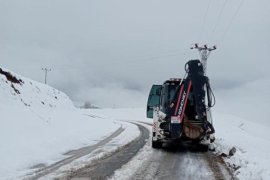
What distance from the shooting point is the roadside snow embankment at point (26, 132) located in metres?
13.2

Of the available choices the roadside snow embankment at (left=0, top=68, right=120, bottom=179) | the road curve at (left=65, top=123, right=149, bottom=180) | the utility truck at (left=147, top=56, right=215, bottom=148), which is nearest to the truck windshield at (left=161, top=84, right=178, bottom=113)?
the utility truck at (left=147, top=56, right=215, bottom=148)

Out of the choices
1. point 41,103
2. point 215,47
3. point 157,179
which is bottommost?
point 157,179

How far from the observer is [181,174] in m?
11.6

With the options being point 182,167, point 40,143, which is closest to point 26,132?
point 40,143

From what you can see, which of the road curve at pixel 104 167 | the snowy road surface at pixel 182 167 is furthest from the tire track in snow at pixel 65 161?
the snowy road surface at pixel 182 167

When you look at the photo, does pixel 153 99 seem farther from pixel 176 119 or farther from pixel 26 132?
pixel 26 132

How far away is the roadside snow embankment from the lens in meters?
13.2

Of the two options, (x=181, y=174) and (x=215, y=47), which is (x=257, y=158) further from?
(x=215, y=47)

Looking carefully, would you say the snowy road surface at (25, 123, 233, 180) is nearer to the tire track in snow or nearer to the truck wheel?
the tire track in snow

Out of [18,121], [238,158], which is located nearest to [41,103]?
[18,121]

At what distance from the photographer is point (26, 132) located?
1831 cm

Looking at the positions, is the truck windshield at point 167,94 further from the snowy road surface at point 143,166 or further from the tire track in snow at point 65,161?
the tire track in snow at point 65,161

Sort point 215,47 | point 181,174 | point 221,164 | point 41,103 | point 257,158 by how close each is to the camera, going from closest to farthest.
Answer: point 181,174 < point 257,158 < point 221,164 < point 41,103 < point 215,47

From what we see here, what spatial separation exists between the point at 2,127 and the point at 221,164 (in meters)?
8.85
